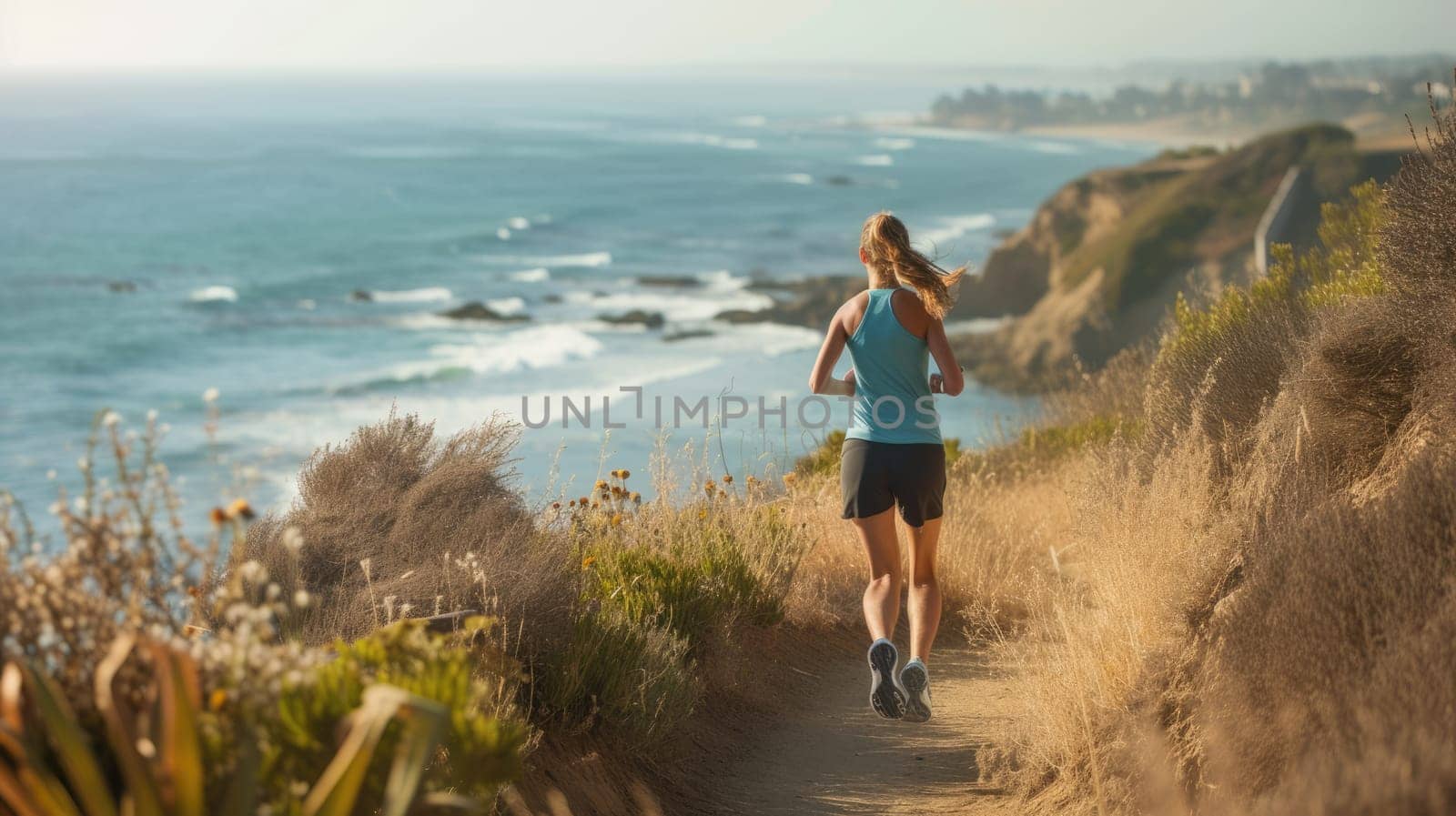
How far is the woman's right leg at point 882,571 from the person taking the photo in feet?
18.0

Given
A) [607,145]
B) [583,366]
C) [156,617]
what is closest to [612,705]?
[156,617]

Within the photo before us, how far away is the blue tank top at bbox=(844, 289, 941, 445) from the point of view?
5.40 metres

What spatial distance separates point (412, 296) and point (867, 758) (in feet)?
152

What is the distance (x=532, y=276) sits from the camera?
55.1m

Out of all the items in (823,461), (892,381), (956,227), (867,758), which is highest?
(892,381)

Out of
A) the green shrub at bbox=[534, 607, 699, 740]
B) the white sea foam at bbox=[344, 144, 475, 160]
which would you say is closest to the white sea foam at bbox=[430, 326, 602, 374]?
the green shrub at bbox=[534, 607, 699, 740]

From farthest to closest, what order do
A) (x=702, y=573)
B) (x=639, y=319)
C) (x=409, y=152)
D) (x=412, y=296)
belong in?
(x=409, y=152), (x=412, y=296), (x=639, y=319), (x=702, y=573)

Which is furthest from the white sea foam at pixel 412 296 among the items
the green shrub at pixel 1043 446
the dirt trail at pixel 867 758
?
the dirt trail at pixel 867 758

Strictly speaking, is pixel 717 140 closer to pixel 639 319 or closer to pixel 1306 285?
pixel 639 319

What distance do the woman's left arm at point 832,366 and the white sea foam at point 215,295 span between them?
1832 inches

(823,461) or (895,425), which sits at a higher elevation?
(895,425)

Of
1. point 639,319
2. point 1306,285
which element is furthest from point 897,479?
point 639,319

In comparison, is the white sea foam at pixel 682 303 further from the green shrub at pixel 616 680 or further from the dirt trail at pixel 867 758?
the green shrub at pixel 616 680

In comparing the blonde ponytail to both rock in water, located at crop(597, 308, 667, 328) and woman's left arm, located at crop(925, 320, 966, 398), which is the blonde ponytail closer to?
woman's left arm, located at crop(925, 320, 966, 398)
